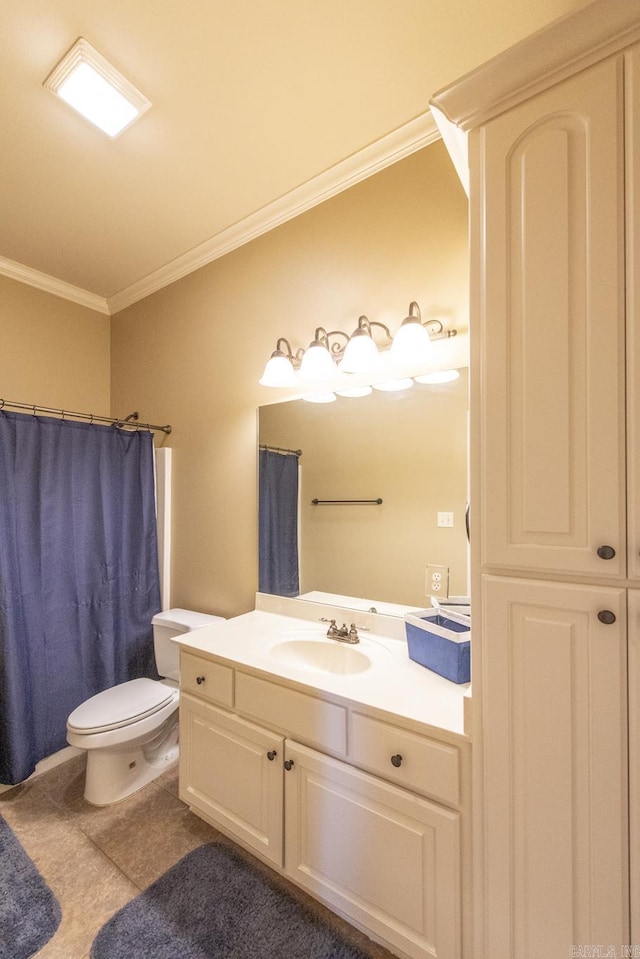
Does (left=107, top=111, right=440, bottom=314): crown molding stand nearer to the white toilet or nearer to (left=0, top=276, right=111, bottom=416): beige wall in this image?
(left=0, top=276, right=111, bottom=416): beige wall

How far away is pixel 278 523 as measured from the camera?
6.56ft

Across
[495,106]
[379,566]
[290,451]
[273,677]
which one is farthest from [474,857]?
[495,106]

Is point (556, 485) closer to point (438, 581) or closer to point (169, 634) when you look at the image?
point (438, 581)

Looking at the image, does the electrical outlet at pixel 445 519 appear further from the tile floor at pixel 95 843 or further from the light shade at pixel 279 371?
the tile floor at pixel 95 843

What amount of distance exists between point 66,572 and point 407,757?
6.27ft

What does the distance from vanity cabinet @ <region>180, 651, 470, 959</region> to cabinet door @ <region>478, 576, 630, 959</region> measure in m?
0.11

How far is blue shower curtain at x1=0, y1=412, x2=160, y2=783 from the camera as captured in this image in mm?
1938

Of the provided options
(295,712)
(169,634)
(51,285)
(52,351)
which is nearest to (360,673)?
(295,712)

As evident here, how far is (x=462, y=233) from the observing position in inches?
59.5

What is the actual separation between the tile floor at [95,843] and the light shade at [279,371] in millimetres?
1853

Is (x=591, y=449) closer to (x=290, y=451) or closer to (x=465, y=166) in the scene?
(x=465, y=166)

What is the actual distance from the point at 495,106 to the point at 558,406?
0.70 m

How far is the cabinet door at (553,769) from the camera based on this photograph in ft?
2.66

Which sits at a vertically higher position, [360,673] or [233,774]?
[360,673]
